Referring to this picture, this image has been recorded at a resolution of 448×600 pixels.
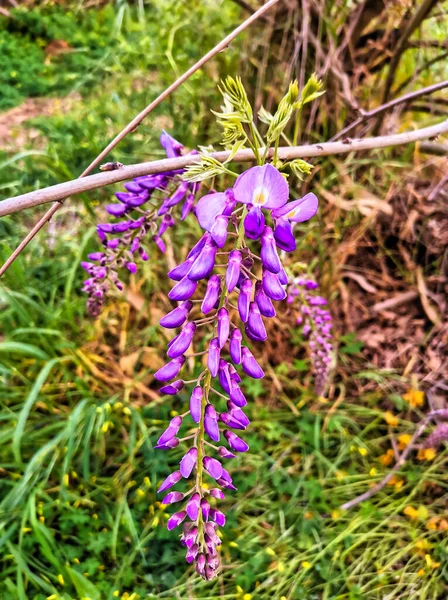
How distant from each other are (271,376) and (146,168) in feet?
5.42

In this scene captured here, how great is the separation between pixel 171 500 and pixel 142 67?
3121mm

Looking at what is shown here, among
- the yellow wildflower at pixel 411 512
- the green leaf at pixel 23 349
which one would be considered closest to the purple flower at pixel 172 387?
the green leaf at pixel 23 349

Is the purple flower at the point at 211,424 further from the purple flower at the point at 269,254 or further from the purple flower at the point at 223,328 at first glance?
the purple flower at the point at 269,254

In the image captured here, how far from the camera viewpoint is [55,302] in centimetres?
286

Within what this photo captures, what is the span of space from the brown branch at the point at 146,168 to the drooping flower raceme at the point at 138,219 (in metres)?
0.05

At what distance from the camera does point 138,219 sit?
5.38 ft

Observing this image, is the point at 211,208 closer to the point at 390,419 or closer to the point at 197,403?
the point at 197,403

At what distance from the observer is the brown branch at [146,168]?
111cm

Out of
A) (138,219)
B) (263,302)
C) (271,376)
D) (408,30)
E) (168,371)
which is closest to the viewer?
(263,302)

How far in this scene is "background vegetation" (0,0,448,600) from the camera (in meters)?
2.13

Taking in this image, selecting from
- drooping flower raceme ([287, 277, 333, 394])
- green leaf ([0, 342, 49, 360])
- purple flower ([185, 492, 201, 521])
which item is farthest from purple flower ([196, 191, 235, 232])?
green leaf ([0, 342, 49, 360])

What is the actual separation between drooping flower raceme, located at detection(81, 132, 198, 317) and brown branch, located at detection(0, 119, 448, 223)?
0.05 m

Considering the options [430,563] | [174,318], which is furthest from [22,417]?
[430,563]

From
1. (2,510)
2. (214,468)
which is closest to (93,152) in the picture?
(2,510)
